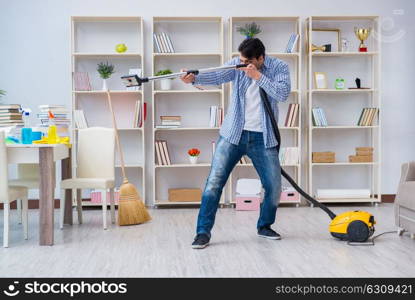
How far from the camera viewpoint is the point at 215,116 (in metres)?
6.47

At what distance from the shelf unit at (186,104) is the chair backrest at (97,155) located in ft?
4.19

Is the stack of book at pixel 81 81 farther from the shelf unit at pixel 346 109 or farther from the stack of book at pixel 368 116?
the stack of book at pixel 368 116

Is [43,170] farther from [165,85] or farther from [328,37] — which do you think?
[328,37]

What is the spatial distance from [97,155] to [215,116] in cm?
161

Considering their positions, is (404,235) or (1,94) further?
(1,94)

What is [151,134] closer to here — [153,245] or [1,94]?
[1,94]

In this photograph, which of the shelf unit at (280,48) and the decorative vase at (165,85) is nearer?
the decorative vase at (165,85)

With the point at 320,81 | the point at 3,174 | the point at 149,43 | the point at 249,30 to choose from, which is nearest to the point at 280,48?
the point at 249,30

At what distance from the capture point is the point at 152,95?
21.0ft

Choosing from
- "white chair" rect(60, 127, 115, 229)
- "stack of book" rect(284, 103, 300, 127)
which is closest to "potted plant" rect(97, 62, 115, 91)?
"white chair" rect(60, 127, 115, 229)

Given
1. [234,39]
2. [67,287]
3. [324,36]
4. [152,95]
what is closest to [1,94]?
[152,95]

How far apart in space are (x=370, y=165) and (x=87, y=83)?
3.27m

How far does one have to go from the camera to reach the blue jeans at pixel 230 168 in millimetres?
4160

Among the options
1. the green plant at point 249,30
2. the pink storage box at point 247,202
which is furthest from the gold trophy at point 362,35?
the pink storage box at point 247,202
